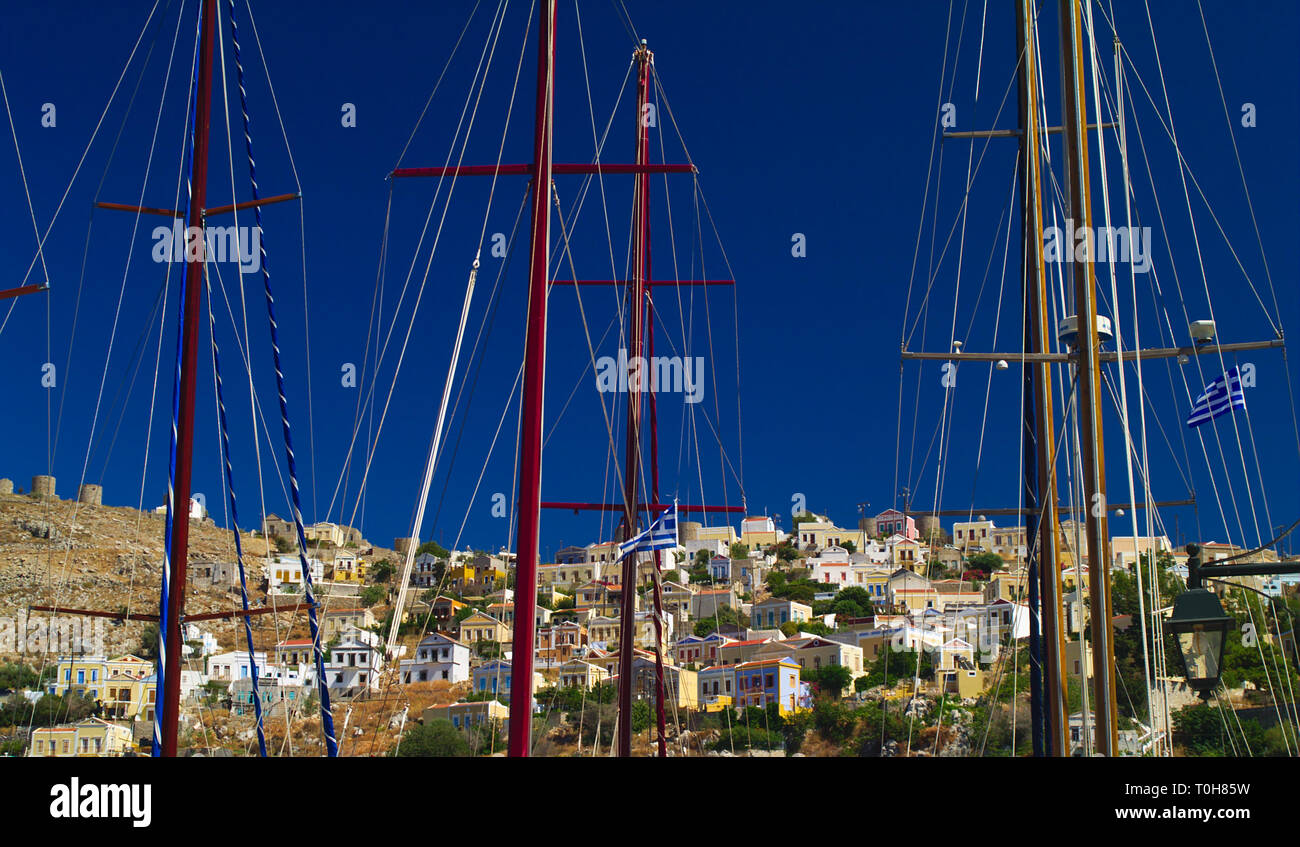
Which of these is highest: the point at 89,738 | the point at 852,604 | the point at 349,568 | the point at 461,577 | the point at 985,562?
the point at 349,568

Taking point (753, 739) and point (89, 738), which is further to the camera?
point (753, 739)

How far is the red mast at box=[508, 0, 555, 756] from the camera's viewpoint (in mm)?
9008

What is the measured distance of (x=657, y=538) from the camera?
14414 millimetres

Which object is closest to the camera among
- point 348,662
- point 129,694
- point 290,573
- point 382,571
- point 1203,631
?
point 1203,631

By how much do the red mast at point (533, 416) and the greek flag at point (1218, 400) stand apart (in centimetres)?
953

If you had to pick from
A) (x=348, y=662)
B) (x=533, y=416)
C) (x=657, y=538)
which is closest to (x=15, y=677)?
(x=348, y=662)

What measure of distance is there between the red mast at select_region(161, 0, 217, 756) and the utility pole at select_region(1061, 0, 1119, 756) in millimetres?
8189

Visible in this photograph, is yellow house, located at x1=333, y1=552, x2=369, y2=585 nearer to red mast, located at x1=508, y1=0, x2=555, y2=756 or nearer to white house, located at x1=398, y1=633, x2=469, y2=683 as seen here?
white house, located at x1=398, y1=633, x2=469, y2=683

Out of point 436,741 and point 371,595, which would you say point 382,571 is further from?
point 436,741

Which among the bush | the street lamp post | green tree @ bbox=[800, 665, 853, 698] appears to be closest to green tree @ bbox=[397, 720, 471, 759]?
the bush

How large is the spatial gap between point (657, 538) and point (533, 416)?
187 inches
